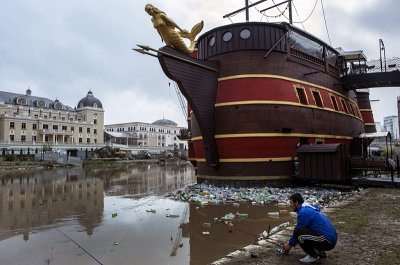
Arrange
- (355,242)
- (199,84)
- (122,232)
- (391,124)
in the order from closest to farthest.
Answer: (355,242), (122,232), (199,84), (391,124)

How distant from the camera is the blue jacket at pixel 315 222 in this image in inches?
185

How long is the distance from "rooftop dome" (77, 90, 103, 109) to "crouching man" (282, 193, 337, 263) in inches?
3200

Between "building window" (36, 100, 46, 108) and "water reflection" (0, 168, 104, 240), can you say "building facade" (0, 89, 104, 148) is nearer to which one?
"building window" (36, 100, 46, 108)

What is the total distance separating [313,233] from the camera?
4.73 metres

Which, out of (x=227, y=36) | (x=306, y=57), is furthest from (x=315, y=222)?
(x=306, y=57)

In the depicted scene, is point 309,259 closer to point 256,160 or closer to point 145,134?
point 256,160

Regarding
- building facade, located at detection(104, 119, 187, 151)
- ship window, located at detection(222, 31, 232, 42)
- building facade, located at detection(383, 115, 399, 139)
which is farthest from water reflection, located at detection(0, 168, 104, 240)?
building facade, located at detection(383, 115, 399, 139)

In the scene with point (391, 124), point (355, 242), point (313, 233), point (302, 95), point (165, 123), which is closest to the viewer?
point (313, 233)

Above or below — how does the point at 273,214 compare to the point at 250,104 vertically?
below

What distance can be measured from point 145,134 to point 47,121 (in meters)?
35.5

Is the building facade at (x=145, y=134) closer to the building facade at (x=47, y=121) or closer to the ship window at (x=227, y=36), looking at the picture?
the building facade at (x=47, y=121)

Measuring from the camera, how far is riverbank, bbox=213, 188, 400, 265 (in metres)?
5.05

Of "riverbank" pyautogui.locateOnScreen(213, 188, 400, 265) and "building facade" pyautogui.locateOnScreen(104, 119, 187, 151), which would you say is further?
"building facade" pyautogui.locateOnScreen(104, 119, 187, 151)

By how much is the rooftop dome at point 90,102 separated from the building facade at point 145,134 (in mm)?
10039
